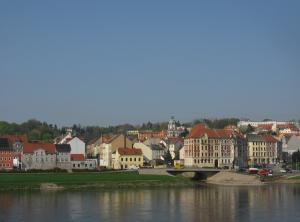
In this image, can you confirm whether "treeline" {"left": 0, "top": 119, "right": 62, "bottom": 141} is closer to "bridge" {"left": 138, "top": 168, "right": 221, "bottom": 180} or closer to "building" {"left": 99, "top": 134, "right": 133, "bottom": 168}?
"building" {"left": 99, "top": 134, "right": 133, "bottom": 168}

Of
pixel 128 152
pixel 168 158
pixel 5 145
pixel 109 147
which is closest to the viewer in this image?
pixel 5 145

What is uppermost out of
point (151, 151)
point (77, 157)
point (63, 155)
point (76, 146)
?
point (76, 146)

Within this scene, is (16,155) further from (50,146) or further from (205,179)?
(205,179)

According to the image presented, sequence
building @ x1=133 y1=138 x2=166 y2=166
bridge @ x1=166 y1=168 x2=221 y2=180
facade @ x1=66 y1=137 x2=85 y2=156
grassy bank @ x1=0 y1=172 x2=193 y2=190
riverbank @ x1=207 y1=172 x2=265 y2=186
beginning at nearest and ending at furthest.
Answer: grassy bank @ x1=0 y1=172 x2=193 y2=190, riverbank @ x1=207 y1=172 x2=265 y2=186, bridge @ x1=166 y1=168 x2=221 y2=180, facade @ x1=66 y1=137 x2=85 y2=156, building @ x1=133 y1=138 x2=166 y2=166

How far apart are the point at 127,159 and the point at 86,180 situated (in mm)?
38615

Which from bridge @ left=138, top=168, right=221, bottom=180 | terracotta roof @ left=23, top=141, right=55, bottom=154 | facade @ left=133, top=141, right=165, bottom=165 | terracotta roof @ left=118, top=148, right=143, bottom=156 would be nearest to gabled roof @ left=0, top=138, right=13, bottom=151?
terracotta roof @ left=23, top=141, right=55, bottom=154

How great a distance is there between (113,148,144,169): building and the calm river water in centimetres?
4502

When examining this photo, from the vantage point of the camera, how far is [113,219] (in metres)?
52.9

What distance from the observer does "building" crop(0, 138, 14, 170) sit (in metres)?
116

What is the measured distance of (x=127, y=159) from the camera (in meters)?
128

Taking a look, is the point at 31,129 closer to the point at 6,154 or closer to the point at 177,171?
the point at 6,154

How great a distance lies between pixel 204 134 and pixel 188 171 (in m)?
25.9

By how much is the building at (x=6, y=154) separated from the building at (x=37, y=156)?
2441 mm

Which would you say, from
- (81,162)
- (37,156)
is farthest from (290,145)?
(37,156)
